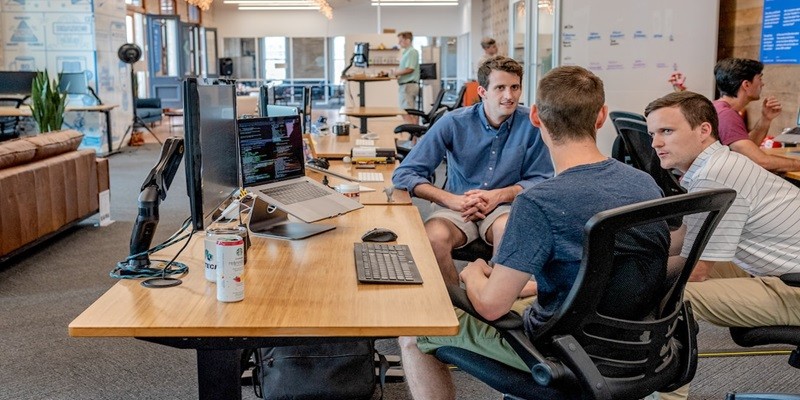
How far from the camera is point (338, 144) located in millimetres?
5031

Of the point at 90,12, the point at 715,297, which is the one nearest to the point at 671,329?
the point at 715,297

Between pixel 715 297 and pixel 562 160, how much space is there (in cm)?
82

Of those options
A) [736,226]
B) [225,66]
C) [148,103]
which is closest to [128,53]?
[148,103]

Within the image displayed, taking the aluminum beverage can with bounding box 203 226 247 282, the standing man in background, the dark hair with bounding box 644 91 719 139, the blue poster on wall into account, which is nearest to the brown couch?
the aluminum beverage can with bounding box 203 226 247 282

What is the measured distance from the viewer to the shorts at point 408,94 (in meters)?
11.5

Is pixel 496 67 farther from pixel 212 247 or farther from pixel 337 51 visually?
pixel 337 51

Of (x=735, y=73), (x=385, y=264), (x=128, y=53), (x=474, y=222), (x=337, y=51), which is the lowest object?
(x=474, y=222)

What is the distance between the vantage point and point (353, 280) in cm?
207

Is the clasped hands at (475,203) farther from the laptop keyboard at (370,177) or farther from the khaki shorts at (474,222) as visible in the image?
the laptop keyboard at (370,177)

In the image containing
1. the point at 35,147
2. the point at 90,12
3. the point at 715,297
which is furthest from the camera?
the point at 90,12

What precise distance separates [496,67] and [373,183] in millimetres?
746

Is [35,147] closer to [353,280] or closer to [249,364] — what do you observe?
[249,364]

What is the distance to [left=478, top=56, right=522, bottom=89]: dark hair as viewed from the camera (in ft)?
11.3

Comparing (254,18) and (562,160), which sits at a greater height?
(254,18)
